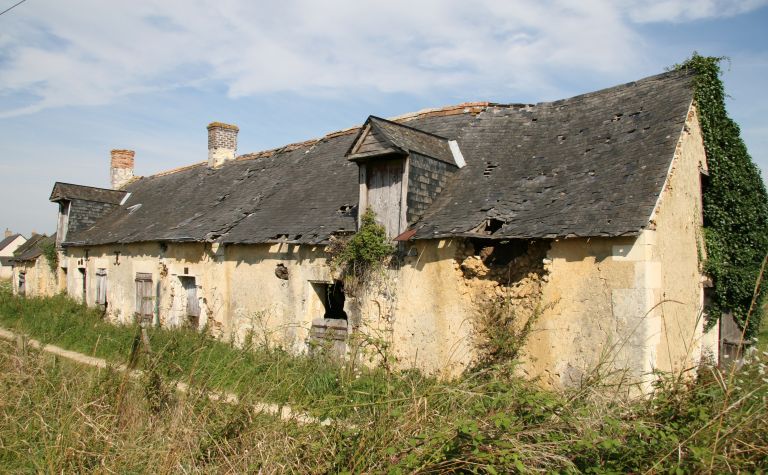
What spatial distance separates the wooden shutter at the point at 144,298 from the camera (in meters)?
14.6

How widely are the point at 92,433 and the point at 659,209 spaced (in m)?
7.01

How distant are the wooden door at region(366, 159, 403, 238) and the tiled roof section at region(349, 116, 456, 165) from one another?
390 mm

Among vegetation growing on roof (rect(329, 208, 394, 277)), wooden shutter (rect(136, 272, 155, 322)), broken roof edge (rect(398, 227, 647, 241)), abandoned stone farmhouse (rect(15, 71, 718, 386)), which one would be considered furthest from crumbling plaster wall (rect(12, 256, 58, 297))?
broken roof edge (rect(398, 227, 647, 241))

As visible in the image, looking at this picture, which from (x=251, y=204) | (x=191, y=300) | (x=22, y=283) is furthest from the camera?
(x=22, y=283)

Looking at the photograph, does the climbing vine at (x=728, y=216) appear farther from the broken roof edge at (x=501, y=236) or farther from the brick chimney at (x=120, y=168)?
the brick chimney at (x=120, y=168)

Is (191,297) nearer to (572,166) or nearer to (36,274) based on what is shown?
(572,166)

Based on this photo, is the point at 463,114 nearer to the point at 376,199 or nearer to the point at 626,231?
the point at 376,199

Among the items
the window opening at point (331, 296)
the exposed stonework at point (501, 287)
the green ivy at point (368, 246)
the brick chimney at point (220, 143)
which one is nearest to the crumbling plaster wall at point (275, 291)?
the window opening at point (331, 296)

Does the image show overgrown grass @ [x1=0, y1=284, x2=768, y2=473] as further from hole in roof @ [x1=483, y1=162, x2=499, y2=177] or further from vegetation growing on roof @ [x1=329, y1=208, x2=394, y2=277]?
hole in roof @ [x1=483, y1=162, x2=499, y2=177]

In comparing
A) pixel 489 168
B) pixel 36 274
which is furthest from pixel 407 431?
pixel 36 274

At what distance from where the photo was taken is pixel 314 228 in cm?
1067

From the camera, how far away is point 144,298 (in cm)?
1465

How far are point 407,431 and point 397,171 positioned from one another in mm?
6093

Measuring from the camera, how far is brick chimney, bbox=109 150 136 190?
23.4 metres
